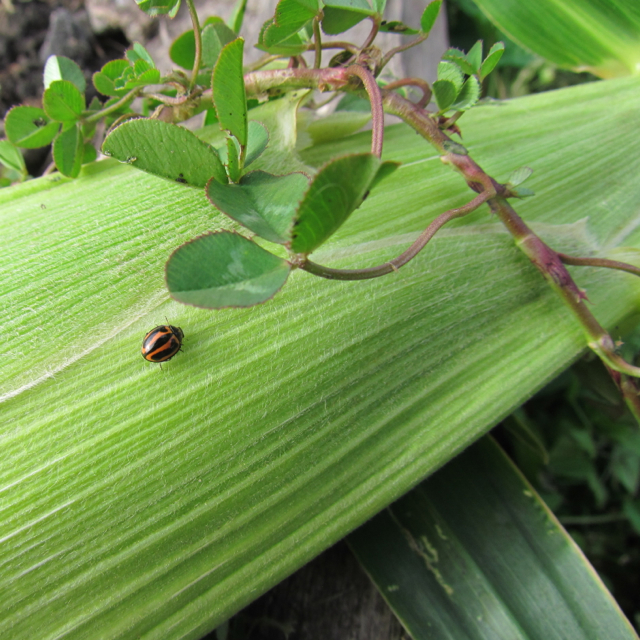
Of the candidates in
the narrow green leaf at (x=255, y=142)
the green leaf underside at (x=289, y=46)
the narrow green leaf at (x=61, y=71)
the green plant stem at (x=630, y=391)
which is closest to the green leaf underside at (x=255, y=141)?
the narrow green leaf at (x=255, y=142)

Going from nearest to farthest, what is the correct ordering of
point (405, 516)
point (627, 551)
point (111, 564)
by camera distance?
1. point (111, 564)
2. point (405, 516)
3. point (627, 551)

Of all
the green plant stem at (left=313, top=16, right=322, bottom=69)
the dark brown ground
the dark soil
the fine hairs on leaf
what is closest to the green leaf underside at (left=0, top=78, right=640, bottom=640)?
the fine hairs on leaf

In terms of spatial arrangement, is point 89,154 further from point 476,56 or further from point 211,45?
point 476,56

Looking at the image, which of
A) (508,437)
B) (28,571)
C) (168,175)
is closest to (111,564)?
(28,571)

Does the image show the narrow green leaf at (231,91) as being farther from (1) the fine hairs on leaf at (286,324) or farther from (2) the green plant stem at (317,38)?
(2) the green plant stem at (317,38)

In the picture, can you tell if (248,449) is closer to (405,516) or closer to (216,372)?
(216,372)

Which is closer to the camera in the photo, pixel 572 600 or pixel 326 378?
pixel 326 378
